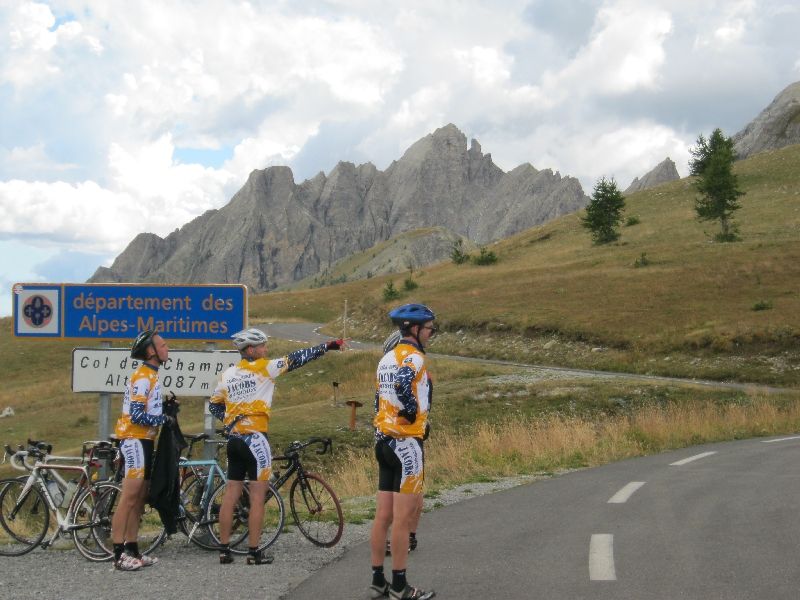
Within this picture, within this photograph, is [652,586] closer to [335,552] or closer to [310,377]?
[335,552]

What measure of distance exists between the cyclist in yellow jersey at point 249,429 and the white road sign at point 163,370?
4412 millimetres

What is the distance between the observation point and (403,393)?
21.4 feet

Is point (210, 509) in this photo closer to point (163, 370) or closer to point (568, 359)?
point (163, 370)

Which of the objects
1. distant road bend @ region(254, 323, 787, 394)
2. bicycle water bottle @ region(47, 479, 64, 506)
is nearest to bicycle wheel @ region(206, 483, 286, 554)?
bicycle water bottle @ region(47, 479, 64, 506)

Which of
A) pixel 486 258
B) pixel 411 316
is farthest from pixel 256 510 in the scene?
pixel 486 258

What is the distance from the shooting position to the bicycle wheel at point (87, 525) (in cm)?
827

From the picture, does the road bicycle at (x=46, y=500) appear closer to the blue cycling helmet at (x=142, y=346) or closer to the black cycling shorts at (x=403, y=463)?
the blue cycling helmet at (x=142, y=346)

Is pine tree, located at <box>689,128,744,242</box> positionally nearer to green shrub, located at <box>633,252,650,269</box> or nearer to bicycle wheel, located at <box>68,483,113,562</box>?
green shrub, located at <box>633,252,650,269</box>

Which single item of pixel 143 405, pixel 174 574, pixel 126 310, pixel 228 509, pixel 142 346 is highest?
pixel 126 310

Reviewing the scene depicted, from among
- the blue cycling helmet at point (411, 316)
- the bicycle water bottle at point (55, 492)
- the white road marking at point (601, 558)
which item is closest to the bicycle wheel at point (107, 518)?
the bicycle water bottle at point (55, 492)

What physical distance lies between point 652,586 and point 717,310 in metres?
38.0

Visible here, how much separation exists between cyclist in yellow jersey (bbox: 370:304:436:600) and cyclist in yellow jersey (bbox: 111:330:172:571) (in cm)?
242

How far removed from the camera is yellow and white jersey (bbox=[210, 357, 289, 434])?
7.95 m

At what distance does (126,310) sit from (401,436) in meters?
7.84
